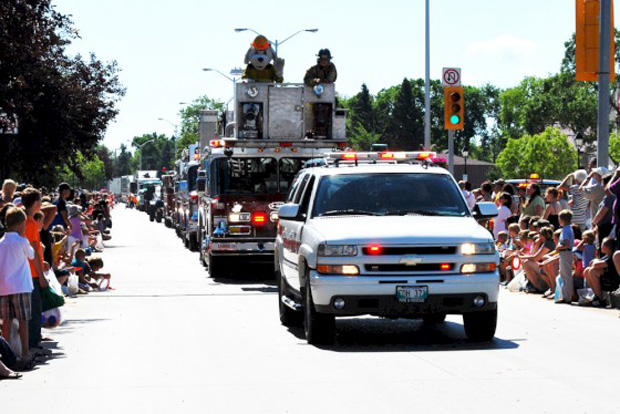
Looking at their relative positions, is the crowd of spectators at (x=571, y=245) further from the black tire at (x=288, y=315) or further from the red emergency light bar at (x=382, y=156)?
the black tire at (x=288, y=315)

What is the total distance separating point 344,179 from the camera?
44.9 feet

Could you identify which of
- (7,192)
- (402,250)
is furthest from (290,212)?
(7,192)

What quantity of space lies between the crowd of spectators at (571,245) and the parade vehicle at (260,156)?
13.8 ft

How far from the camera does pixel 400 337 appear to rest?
1375 centimetres

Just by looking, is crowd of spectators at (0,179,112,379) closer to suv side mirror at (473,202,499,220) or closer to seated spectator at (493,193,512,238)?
suv side mirror at (473,202,499,220)

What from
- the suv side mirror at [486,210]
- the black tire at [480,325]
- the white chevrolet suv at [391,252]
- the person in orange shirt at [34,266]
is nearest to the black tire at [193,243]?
the white chevrolet suv at [391,252]

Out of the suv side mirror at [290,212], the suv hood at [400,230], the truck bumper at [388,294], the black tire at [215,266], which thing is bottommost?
the black tire at [215,266]

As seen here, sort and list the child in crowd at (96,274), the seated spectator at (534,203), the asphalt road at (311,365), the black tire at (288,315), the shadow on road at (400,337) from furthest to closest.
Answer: the seated spectator at (534,203)
the child in crowd at (96,274)
the black tire at (288,315)
the shadow on road at (400,337)
the asphalt road at (311,365)

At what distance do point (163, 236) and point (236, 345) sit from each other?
3859 centimetres

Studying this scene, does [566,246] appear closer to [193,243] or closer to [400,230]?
[400,230]

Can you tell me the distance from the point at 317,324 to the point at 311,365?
1.57 meters

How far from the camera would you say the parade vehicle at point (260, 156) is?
76.1ft

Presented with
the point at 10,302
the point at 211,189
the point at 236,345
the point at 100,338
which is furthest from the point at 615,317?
the point at 211,189

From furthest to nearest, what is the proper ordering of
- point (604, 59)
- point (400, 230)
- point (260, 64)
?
point (260, 64) < point (604, 59) < point (400, 230)
